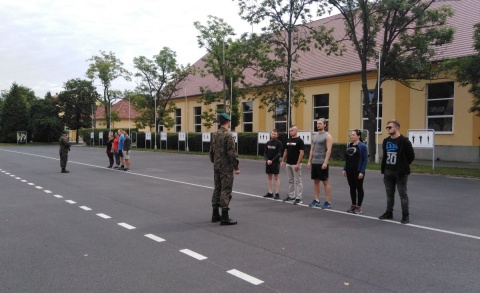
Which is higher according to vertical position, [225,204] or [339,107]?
[339,107]

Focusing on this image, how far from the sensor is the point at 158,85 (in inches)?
1730

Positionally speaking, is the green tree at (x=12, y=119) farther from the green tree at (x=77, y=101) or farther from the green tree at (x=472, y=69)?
the green tree at (x=472, y=69)

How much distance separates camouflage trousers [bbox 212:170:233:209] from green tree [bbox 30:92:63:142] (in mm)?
62002

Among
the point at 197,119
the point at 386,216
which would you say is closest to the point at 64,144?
the point at 386,216

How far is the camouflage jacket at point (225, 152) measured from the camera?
697 cm

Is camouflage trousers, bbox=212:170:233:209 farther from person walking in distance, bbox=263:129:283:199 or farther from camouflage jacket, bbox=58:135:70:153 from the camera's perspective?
camouflage jacket, bbox=58:135:70:153

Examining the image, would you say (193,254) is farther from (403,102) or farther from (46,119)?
(46,119)

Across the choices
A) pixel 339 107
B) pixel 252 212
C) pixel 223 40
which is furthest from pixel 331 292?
pixel 223 40

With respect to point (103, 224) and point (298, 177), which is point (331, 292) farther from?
point (298, 177)

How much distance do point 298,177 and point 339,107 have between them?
20281 mm

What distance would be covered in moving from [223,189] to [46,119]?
62906mm

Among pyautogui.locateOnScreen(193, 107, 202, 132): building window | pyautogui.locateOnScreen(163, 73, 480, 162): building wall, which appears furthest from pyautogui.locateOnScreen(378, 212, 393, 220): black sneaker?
pyautogui.locateOnScreen(193, 107, 202, 132): building window

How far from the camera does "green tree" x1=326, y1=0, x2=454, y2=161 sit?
61.7ft

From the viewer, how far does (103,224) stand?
701cm
